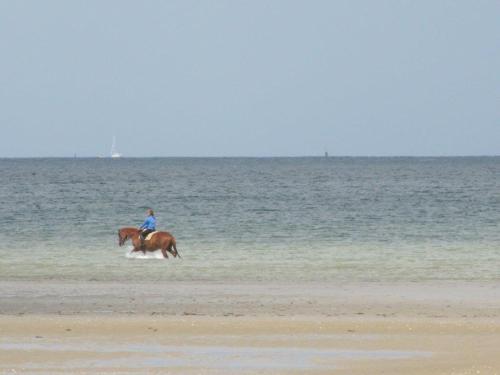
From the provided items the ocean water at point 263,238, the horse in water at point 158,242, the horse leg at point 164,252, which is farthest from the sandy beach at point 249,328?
the horse in water at point 158,242

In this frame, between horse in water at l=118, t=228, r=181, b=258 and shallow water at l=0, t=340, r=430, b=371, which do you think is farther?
horse in water at l=118, t=228, r=181, b=258

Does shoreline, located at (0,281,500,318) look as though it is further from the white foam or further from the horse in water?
the white foam

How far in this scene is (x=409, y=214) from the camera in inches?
2201

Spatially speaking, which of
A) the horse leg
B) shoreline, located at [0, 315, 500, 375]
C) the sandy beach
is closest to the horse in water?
the horse leg

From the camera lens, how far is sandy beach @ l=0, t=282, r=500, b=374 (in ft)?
48.1

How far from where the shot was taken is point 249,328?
17.8 metres

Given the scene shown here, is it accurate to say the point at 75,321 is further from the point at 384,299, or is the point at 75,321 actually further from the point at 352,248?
the point at 352,248

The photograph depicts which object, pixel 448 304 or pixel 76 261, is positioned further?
pixel 76 261

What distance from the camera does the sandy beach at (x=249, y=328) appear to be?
1465 centimetres

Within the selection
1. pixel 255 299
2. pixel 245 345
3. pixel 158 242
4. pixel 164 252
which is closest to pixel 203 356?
pixel 245 345

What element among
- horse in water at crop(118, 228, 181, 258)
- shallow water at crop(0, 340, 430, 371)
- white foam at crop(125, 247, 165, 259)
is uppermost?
horse in water at crop(118, 228, 181, 258)

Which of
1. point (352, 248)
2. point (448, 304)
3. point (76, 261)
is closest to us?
point (448, 304)

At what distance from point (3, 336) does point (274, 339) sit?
3786 millimetres

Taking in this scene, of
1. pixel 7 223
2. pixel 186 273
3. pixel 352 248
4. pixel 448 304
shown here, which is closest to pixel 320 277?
pixel 186 273
